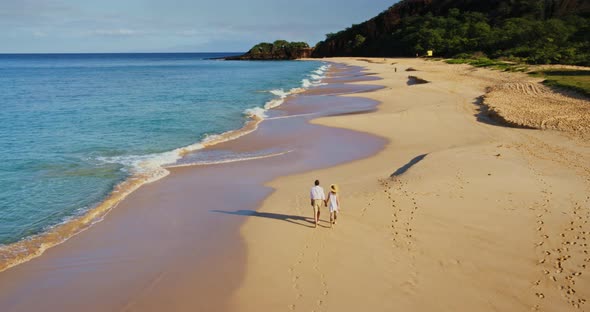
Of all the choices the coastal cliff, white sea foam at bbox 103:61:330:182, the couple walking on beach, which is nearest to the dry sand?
the couple walking on beach

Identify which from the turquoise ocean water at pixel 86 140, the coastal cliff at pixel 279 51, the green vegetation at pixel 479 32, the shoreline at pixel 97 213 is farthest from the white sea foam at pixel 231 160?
the coastal cliff at pixel 279 51

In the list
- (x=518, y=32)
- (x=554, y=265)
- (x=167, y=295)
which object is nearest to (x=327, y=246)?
(x=167, y=295)

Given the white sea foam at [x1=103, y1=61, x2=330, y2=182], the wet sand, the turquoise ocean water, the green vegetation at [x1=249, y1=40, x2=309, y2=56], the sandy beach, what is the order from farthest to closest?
the green vegetation at [x1=249, y1=40, x2=309, y2=56], the white sea foam at [x1=103, y1=61, x2=330, y2=182], the turquoise ocean water, the wet sand, the sandy beach

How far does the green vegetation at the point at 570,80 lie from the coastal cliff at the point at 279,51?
5841 inches

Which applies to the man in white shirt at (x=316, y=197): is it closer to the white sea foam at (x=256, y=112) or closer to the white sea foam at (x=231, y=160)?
the white sea foam at (x=231, y=160)

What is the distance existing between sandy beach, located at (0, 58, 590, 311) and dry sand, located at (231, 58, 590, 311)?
0.04 meters

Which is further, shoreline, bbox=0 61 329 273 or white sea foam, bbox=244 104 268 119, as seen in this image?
white sea foam, bbox=244 104 268 119

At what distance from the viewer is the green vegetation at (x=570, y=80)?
88.7 feet

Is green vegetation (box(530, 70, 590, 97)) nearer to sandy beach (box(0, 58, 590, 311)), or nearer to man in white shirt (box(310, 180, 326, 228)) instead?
sandy beach (box(0, 58, 590, 311))

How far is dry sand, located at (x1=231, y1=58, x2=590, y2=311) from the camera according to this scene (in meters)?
7.68

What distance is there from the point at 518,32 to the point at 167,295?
75.1m

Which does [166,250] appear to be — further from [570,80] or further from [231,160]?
[570,80]

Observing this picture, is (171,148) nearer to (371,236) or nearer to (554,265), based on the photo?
(371,236)

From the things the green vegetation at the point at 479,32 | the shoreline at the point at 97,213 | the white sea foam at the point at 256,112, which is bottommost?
the white sea foam at the point at 256,112
